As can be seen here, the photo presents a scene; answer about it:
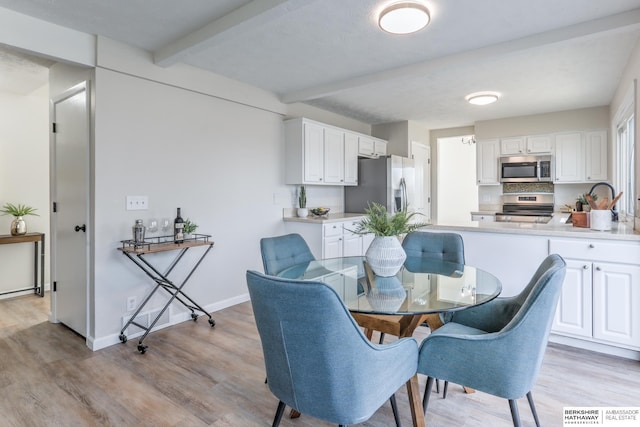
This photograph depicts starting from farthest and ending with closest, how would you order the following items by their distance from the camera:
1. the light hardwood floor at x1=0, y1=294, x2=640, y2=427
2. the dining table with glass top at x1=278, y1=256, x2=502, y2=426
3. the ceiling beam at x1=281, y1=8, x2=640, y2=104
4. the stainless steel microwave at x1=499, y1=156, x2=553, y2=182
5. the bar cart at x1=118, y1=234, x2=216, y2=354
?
the stainless steel microwave at x1=499, y1=156, x2=553, y2=182, the bar cart at x1=118, y1=234, x2=216, y2=354, the ceiling beam at x1=281, y1=8, x2=640, y2=104, the light hardwood floor at x1=0, y1=294, x2=640, y2=427, the dining table with glass top at x1=278, y1=256, x2=502, y2=426

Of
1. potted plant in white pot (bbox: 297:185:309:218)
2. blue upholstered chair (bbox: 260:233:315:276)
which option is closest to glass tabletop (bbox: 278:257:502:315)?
blue upholstered chair (bbox: 260:233:315:276)

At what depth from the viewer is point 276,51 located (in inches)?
124

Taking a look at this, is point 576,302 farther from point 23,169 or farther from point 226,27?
point 23,169

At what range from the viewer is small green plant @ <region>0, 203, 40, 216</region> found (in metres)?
4.11

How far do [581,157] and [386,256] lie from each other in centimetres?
469

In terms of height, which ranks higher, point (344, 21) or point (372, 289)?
point (344, 21)

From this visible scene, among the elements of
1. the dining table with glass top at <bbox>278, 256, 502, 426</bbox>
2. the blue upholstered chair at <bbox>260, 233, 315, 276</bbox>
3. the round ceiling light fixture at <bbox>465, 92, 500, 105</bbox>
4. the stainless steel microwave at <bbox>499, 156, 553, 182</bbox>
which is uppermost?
the round ceiling light fixture at <bbox>465, 92, 500, 105</bbox>

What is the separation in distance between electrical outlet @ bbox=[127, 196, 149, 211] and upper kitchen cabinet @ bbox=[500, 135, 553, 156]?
5.33 metres

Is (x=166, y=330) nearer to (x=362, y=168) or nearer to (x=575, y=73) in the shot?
(x=362, y=168)

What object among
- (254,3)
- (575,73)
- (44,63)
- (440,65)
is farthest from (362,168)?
(44,63)

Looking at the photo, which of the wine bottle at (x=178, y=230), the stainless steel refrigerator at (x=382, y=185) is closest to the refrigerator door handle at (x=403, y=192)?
the stainless steel refrigerator at (x=382, y=185)

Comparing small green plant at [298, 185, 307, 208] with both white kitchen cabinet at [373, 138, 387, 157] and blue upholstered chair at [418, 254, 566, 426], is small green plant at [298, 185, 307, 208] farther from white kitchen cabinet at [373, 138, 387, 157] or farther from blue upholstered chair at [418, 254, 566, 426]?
blue upholstered chair at [418, 254, 566, 426]

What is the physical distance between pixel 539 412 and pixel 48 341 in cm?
362

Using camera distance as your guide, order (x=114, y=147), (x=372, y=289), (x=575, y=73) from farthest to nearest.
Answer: (x=575, y=73) → (x=114, y=147) → (x=372, y=289)
